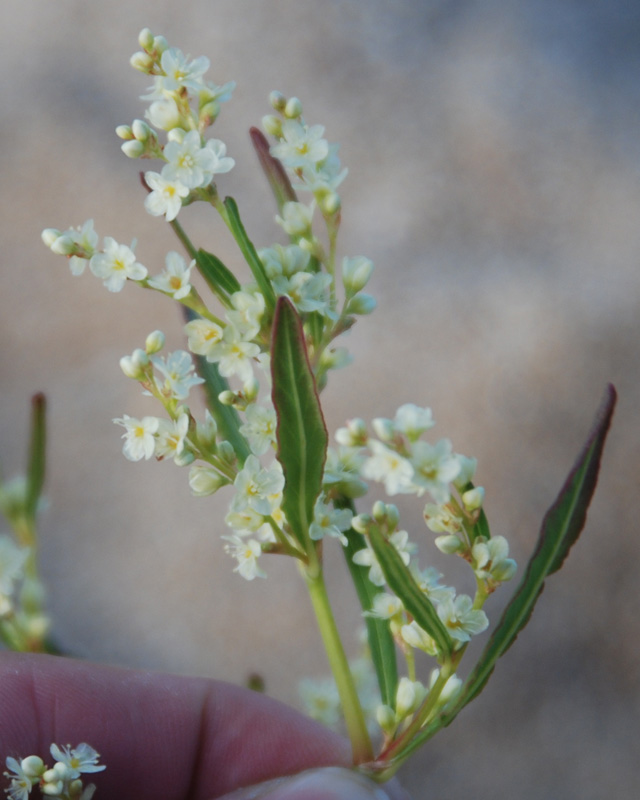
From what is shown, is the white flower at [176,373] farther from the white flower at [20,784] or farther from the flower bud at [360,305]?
the white flower at [20,784]

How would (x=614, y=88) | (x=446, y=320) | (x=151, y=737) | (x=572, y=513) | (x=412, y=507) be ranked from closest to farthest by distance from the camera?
(x=572, y=513)
(x=151, y=737)
(x=412, y=507)
(x=446, y=320)
(x=614, y=88)

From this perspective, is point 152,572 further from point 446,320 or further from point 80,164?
point 80,164

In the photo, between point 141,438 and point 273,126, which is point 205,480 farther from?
point 273,126

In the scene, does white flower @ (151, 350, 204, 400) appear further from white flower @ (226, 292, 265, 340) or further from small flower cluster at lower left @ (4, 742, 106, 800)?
small flower cluster at lower left @ (4, 742, 106, 800)

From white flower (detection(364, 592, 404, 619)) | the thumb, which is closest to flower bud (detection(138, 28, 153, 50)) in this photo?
white flower (detection(364, 592, 404, 619))

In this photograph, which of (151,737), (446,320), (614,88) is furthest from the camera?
(614,88)

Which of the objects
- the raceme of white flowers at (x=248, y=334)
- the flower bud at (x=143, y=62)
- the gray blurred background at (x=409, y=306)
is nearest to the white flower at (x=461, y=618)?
the raceme of white flowers at (x=248, y=334)

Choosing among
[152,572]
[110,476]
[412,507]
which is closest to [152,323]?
[110,476]
